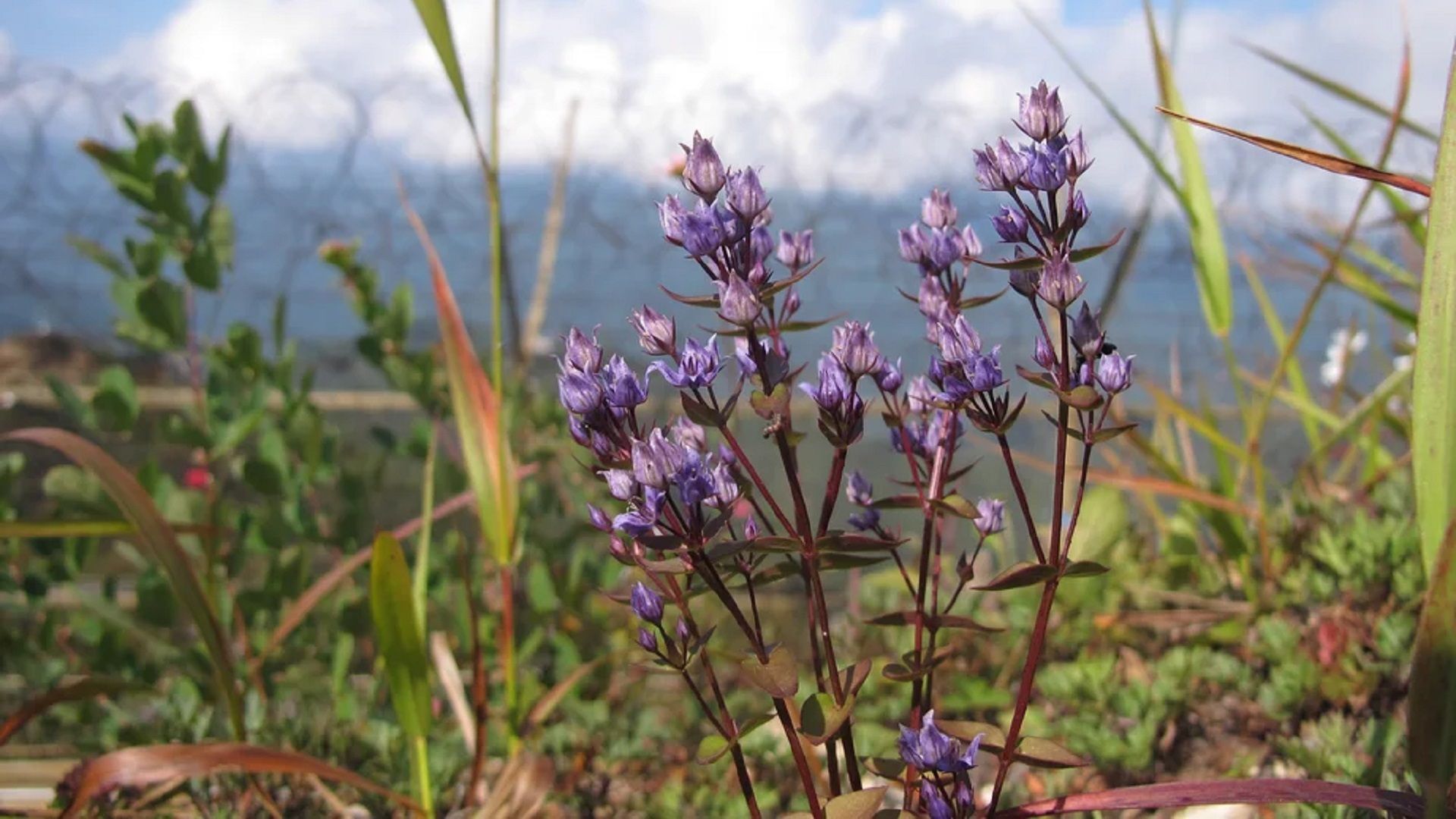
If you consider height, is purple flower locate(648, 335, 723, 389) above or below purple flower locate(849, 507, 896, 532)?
above

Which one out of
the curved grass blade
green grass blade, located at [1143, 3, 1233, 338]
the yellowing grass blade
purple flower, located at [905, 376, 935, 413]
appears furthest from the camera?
green grass blade, located at [1143, 3, 1233, 338]

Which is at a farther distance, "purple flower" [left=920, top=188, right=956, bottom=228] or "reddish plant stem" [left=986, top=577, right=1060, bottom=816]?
"purple flower" [left=920, top=188, right=956, bottom=228]

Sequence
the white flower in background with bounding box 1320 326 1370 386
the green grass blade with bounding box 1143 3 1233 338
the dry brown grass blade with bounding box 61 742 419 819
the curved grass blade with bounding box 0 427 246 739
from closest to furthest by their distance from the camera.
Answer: the dry brown grass blade with bounding box 61 742 419 819 → the curved grass blade with bounding box 0 427 246 739 → the green grass blade with bounding box 1143 3 1233 338 → the white flower in background with bounding box 1320 326 1370 386

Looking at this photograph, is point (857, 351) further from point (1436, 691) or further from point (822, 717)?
point (1436, 691)

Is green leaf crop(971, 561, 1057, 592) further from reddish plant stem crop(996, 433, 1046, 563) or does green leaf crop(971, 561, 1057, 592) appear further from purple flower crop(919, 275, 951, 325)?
purple flower crop(919, 275, 951, 325)

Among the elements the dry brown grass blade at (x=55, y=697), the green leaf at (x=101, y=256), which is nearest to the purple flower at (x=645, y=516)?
the dry brown grass blade at (x=55, y=697)

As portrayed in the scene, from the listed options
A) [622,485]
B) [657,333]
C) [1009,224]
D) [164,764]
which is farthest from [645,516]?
[164,764]

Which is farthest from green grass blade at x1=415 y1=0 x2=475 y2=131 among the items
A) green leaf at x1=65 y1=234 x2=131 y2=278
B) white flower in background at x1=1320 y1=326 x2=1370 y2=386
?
white flower in background at x1=1320 y1=326 x2=1370 y2=386

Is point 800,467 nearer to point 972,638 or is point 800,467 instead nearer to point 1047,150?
point 972,638
